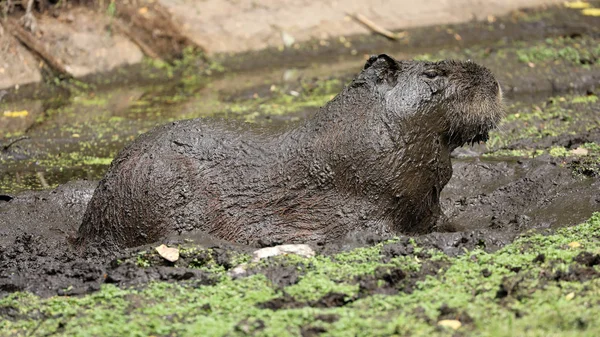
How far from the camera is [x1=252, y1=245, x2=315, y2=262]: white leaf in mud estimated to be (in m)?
5.86

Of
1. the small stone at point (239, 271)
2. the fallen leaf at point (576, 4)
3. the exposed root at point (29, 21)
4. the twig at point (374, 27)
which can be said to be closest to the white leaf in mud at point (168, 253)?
the small stone at point (239, 271)

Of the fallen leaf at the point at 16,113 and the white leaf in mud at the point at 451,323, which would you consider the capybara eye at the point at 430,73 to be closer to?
the white leaf in mud at the point at 451,323

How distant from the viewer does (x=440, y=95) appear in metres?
6.29

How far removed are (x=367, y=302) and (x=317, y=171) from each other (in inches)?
53.3

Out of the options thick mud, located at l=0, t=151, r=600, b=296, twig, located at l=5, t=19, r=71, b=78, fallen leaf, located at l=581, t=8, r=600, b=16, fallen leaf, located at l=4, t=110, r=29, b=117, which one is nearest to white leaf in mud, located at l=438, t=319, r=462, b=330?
thick mud, located at l=0, t=151, r=600, b=296

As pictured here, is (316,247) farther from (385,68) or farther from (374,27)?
(374,27)

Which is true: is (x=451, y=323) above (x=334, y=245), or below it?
above

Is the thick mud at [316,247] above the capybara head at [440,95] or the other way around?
the other way around

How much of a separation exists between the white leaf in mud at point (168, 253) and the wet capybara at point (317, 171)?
0.90ft

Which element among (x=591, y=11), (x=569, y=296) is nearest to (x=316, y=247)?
(x=569, y=296)

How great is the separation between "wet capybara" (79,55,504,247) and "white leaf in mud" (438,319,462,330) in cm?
145

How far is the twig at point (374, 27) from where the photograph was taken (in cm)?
1548

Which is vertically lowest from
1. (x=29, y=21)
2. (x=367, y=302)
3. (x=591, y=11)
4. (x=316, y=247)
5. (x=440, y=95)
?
(x=29, y=21)

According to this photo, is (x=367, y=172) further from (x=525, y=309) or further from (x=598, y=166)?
(x=598, y=166)
